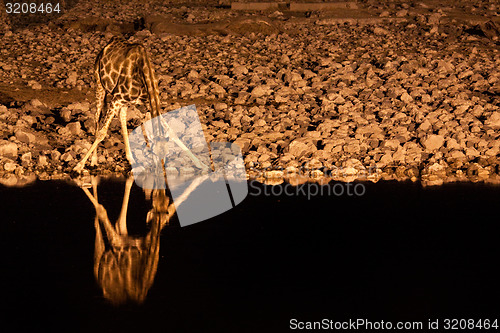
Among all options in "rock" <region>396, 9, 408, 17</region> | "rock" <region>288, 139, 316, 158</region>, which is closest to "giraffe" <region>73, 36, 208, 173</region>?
"rock" <region>288, 139, 316, 158</region>

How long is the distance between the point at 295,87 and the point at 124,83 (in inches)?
161

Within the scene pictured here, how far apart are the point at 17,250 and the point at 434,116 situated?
7.03m

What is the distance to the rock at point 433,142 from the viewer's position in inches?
435

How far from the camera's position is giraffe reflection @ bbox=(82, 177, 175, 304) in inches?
254

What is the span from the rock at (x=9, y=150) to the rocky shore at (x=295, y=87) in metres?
0.02

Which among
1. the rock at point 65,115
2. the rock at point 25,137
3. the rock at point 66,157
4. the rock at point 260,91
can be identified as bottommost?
the rock at point 66,157

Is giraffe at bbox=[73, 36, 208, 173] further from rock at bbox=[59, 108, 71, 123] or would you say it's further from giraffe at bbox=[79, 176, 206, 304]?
rock at bbox=[59, 108, 71, 123]

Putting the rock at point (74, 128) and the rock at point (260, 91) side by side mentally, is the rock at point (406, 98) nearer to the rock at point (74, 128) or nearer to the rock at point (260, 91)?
the rock at point (260, 91)

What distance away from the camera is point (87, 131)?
1205cm

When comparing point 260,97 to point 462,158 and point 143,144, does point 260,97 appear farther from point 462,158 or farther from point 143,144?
point 462,158

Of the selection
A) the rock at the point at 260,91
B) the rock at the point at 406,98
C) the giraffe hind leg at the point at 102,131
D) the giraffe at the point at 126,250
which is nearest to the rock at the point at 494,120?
the rock at the point at 406,98

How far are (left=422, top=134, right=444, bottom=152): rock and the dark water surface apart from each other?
1502 millimetres

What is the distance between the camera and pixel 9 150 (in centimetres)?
1093

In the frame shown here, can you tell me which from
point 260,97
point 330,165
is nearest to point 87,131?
point 260,97
